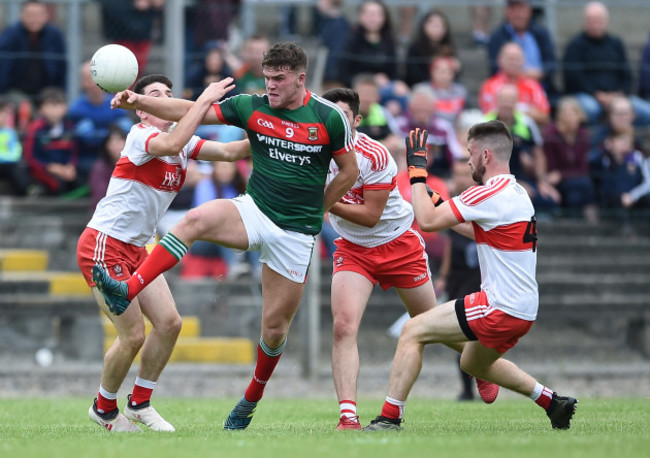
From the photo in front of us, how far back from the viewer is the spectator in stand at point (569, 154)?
1678 centimetres

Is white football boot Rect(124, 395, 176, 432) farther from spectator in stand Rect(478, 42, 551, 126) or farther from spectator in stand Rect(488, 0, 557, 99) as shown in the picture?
spectator in stand Rect(488, 0, 557, 99)

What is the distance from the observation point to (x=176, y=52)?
53.2 ft

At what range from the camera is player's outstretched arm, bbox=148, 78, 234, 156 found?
841 centimetres

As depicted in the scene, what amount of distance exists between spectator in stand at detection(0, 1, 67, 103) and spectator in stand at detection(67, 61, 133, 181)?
2.15 ft

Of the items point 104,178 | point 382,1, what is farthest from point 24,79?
point 382,1

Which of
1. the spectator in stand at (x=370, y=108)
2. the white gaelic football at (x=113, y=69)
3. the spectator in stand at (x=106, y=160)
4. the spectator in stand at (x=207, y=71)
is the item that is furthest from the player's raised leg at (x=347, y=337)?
the spectator in stand at (x=207, y=71)

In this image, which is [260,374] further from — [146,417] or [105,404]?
[105,404]

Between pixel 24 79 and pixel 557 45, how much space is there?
28.6ft

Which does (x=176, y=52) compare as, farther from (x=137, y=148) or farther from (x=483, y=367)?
(x=483, y=367)

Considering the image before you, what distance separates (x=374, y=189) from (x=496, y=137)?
1214 millimetres

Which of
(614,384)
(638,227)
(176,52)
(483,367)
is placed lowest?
(614,384)

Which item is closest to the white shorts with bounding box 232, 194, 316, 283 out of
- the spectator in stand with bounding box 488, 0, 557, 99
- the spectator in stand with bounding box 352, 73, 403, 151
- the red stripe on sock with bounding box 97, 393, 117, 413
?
the red stripe on sock with bounding box 97, 393, 117, 413

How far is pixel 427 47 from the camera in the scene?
A: 17609 millimetres

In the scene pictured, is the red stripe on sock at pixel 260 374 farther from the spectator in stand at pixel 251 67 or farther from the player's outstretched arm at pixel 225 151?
the spectator in stand at pixel 251 67
